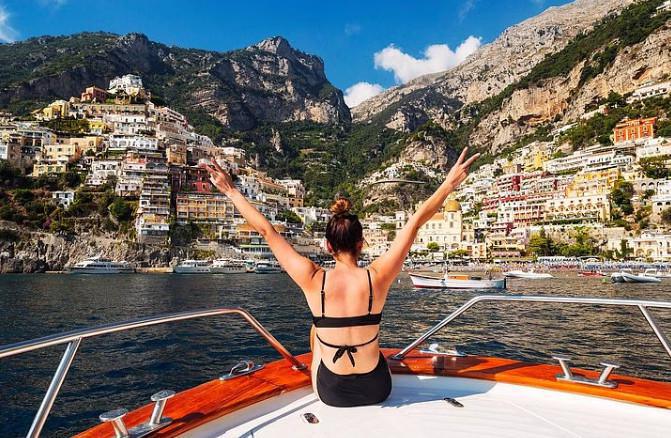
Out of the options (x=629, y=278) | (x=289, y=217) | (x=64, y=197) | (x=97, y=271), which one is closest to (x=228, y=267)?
(x=97, y=271)

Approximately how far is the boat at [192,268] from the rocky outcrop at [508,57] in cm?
10789

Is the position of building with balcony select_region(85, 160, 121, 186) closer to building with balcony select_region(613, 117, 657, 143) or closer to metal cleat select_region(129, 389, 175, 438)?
metal cleat select_region(129, 389, 175, 438)

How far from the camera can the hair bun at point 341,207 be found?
1975 mm

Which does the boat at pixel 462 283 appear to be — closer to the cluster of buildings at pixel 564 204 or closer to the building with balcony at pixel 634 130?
the cluster of buildings at pixel 564 204

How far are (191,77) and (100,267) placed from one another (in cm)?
10341

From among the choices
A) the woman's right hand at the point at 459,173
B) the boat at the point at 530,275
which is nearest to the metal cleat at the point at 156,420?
the woman's right hand at the point at 459,173

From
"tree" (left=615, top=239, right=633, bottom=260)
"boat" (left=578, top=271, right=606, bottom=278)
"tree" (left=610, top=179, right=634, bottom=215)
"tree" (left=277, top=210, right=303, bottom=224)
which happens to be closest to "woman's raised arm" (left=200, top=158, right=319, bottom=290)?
"boat" (left=578, top=271, right=606, bottom=278)

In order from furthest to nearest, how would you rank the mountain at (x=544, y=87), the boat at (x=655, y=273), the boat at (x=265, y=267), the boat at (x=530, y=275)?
the mountain at (x=544, y=87), the boat at (x=265, y=267), the boat at (x=530, y=275), the boat at (x=655, y=273)

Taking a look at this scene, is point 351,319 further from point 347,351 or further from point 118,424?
point 118,424

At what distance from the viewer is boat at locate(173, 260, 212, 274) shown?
2094 inches

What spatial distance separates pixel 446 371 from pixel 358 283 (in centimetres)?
97

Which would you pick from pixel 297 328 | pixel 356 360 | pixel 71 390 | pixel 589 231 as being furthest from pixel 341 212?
pixel 589 231

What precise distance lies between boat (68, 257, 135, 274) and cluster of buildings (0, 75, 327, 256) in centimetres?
683

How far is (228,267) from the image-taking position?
5597 cm
